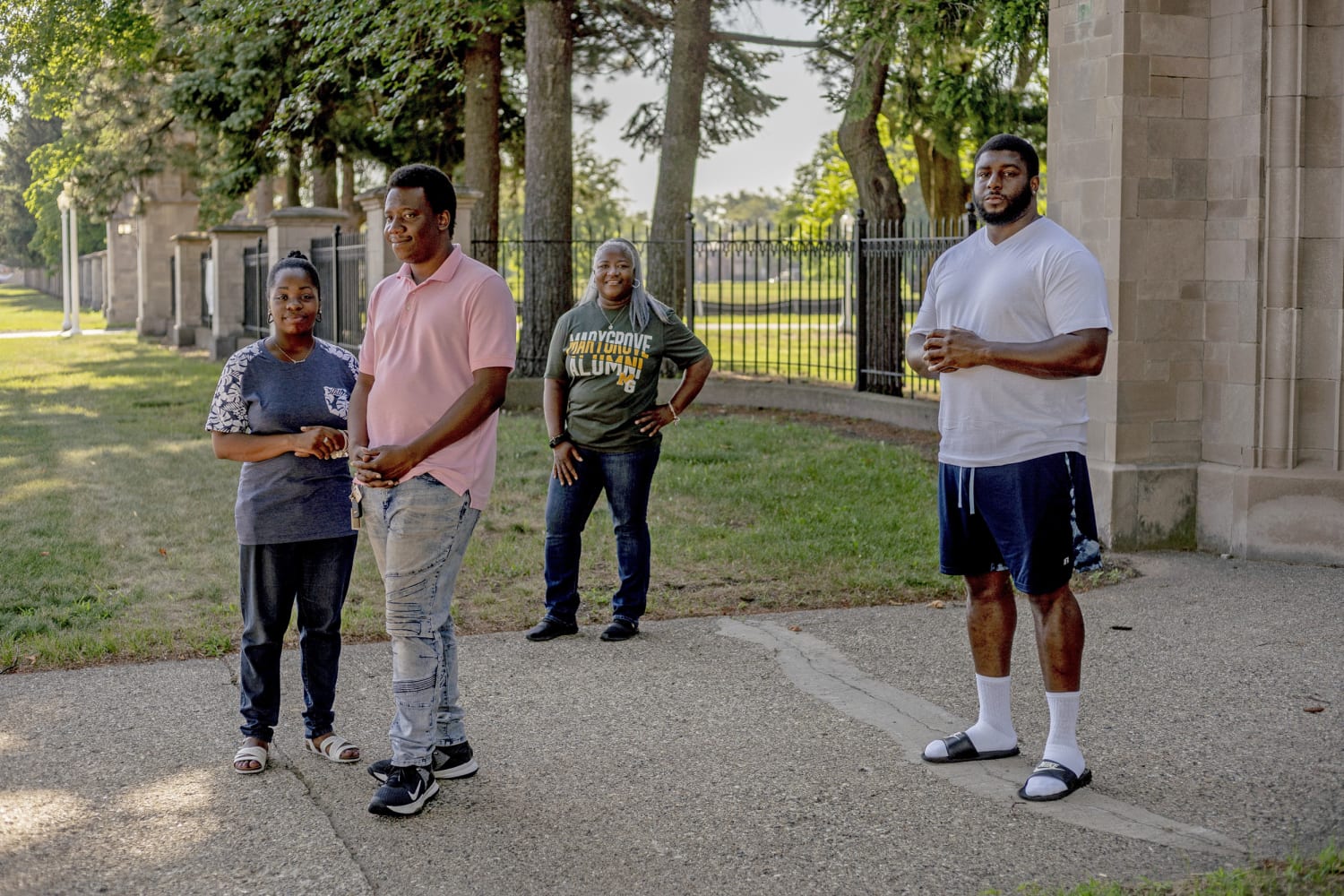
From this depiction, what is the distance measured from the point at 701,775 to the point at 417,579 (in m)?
1.17

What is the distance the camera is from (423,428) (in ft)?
14.5

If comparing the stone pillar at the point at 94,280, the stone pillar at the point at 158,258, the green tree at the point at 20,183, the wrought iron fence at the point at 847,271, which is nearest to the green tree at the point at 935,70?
the wrought iron fence at the point at 847,271

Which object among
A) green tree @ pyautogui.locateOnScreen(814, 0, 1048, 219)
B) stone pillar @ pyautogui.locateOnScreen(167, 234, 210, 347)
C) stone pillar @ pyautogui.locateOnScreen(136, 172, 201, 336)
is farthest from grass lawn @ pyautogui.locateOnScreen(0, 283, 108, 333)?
green tree @ pyautogui.locateOnScreen(814, 0, 1048, 219)

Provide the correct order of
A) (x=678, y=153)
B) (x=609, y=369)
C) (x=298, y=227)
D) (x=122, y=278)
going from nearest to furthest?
(x=609, y=369) < (x=678, y=153) < (x=298, y=227) < (x=122, y=278)

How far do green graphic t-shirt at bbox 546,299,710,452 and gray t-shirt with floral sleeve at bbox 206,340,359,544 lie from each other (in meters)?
1.90

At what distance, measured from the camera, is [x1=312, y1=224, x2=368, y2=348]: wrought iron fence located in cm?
1856

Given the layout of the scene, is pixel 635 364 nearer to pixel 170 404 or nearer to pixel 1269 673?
pixel 1269 673

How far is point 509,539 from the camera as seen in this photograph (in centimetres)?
938

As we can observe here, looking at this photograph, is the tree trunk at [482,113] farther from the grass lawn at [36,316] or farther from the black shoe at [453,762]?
the grass lawn at [36,316]

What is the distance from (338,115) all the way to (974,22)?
1074 centimetres

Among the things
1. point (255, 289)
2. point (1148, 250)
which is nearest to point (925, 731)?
point (1148, 250)

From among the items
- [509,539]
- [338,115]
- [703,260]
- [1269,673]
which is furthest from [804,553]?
[338,115]

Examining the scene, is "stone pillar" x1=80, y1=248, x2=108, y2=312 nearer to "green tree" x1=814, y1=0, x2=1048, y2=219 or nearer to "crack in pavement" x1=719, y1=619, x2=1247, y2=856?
"green tree" x1=814, y1=0, x2=1048, y2=219

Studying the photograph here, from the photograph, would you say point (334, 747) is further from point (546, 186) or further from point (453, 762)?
point (546, 186)
